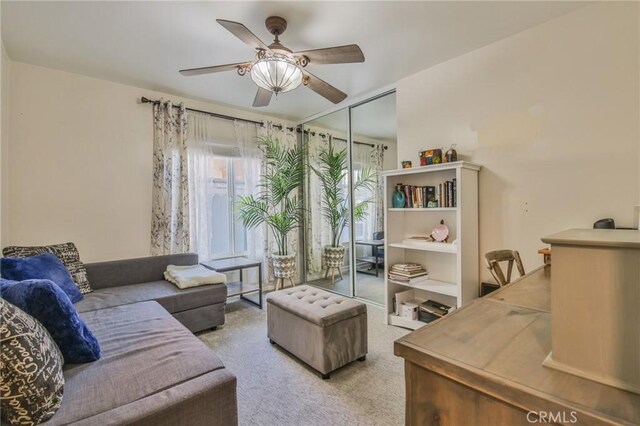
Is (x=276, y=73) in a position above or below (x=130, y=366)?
above

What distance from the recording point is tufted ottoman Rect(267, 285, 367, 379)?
211cm

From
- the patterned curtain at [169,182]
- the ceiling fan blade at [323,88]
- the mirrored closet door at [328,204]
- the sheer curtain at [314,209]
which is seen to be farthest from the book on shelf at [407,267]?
the patterned curtain at [169,182]

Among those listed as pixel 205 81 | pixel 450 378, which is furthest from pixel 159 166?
pixel 450 378

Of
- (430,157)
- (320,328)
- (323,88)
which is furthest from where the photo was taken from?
(430,157)

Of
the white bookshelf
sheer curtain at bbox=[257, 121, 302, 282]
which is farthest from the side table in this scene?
the white bookshelf

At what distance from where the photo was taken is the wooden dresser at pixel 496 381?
1.83 feet

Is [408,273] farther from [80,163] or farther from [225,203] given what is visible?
[80,163]

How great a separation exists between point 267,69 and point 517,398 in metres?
2.12

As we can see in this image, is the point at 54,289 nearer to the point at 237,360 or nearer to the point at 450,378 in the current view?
the point at 237,360

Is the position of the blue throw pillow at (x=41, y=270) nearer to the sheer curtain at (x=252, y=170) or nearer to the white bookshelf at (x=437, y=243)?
the sheer curtain at (x=252, y=170)

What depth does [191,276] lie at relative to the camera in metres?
2.98

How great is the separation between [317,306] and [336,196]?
214 centimetres

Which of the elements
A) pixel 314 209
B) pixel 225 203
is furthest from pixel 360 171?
pixel 225 203

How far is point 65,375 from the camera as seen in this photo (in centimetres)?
Result: 140
